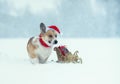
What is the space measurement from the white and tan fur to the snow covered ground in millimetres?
26

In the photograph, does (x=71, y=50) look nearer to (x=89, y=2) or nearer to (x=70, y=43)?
(x=70, y=43)

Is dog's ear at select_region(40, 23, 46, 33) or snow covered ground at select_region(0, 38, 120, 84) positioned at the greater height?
dog's ear at select_region(40, 23, 46, 33)

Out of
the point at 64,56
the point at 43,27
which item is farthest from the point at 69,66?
the point at 43,27

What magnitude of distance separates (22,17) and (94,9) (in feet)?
0.97

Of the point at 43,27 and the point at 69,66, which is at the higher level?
the point at 43,27

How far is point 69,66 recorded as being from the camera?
1.07m

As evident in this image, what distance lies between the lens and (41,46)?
1036 mm

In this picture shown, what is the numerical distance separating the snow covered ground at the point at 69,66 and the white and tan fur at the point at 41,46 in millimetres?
26

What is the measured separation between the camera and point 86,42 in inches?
46.3

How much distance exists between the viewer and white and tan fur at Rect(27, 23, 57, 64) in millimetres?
1017

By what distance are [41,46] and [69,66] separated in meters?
0.13

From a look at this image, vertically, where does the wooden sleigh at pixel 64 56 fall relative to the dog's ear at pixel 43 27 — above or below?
below

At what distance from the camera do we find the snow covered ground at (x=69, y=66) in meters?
1.02

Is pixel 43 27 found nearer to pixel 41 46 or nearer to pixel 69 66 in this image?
pixel 41 46
